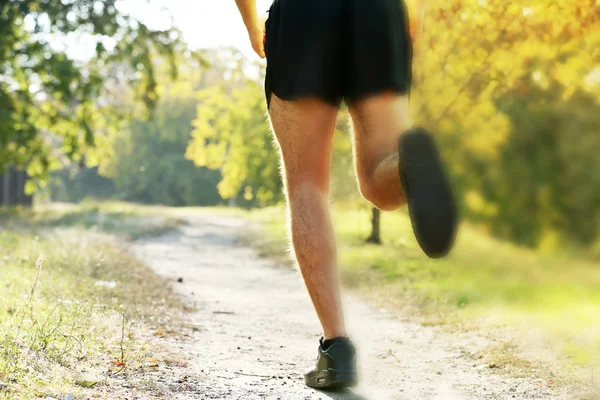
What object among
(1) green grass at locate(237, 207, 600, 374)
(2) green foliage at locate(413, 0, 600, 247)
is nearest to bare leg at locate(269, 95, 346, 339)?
(1) green grass at locate(237, 207, 600, 374)

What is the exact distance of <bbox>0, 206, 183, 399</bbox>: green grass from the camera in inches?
85.6

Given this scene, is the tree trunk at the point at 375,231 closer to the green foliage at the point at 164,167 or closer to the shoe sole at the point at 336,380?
the shoe sole at the point at 336,380

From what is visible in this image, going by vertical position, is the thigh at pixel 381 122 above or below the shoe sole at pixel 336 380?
above

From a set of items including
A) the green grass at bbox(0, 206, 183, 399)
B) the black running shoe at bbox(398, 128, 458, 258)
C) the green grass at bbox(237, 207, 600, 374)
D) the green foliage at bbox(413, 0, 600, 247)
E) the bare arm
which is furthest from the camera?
the green foliage at bbox(413, 0, 600, 247)

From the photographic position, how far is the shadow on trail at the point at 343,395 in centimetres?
226

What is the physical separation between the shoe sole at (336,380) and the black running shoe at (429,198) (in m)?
0.52

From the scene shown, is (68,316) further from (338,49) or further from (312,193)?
(338,49)

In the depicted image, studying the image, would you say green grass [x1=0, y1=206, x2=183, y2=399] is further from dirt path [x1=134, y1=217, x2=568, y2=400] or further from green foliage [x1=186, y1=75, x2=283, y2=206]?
green foliage [x1=186, y1=75, x2=283, y2=206]

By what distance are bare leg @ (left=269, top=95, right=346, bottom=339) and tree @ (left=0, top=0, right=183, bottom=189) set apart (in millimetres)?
9677

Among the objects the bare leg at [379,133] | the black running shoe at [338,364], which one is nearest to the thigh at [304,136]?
the bare leg at [379,133]

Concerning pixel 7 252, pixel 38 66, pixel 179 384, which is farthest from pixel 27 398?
pixel 38 66

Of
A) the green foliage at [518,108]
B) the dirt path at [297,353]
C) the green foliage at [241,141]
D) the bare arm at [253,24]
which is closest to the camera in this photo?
the dirt path at [297,353]

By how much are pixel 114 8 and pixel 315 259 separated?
440 inches

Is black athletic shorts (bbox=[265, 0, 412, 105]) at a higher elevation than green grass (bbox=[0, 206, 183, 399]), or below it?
higher
